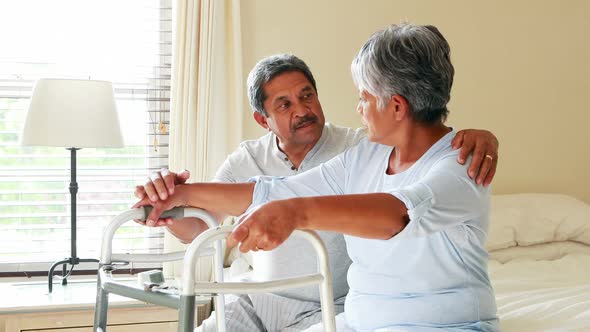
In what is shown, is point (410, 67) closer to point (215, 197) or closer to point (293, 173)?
point (215, 197)

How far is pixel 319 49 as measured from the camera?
379cm

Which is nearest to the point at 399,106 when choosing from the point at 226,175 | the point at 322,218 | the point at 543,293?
the point at 322,218

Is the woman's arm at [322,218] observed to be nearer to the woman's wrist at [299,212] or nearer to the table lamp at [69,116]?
the woman's wrist at [299,212]

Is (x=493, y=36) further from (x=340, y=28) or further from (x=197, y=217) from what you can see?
(x=197, y=217)

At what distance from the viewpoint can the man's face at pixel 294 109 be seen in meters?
2.56

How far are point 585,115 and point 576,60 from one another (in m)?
0.28

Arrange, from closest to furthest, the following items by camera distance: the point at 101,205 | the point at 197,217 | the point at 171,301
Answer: the point at 171,301
the point at 197,217
the point at 101,205

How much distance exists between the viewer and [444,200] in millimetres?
1595

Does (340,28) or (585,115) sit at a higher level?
(340,28)

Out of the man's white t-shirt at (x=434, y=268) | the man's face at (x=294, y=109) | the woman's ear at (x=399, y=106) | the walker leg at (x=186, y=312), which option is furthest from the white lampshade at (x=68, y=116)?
the walker leg at (x=186, y=312)

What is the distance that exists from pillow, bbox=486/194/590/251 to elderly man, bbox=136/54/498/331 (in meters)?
1.08

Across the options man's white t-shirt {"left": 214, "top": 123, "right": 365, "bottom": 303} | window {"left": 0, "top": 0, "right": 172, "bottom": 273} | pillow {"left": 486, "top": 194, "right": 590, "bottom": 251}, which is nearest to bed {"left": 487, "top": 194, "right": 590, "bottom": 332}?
pillow {"left": 486, "top": 194, "right": 590, "bottom": 251}

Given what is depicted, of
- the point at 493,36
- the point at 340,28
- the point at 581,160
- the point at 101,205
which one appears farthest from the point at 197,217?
the point at 581,160

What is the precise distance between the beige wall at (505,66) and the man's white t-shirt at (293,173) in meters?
1.11
